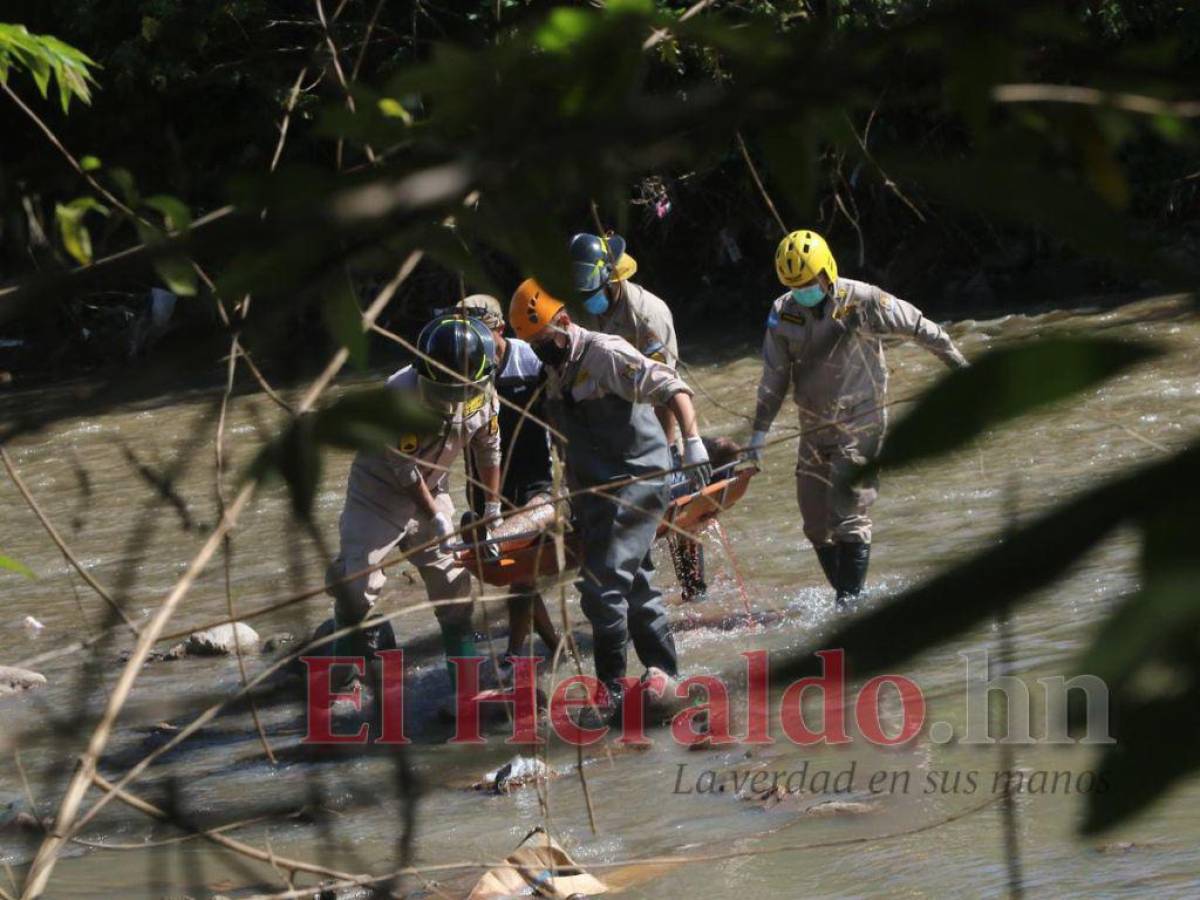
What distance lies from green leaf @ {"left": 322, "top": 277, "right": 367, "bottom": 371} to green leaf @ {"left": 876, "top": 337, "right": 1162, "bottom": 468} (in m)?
0.32

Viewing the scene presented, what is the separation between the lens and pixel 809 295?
8086mm

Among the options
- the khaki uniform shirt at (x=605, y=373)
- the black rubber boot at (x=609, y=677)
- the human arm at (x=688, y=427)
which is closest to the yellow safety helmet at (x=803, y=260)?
the human arm at (x=688, y=427)

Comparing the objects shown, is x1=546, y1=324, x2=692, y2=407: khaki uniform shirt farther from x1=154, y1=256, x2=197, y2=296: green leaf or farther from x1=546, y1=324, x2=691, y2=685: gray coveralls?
x1=154, y1=256, x2=197, y2=296: green leaf

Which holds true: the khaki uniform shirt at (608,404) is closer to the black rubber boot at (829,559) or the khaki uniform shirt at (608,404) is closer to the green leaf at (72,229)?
the black rubber boot at (829,559)

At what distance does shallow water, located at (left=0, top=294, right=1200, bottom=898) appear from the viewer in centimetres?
85

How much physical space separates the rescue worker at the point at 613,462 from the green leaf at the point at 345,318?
5869 mm

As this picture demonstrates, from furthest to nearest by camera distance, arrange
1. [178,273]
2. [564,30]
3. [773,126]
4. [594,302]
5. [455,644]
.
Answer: [455,644]
[594,302]
[178,273]
[564,30]
[773,126]

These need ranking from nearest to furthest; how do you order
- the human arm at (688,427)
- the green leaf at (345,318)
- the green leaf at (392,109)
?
the green leaf at (345,318)
the green leaf at (392,109)
the human arm at (688,427)

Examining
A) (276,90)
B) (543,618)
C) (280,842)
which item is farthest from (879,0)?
(543,618)

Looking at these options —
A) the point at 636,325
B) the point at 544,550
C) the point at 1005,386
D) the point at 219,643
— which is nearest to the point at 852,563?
the point at 636,325

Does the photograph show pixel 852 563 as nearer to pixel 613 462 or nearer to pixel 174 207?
pixel 613 462

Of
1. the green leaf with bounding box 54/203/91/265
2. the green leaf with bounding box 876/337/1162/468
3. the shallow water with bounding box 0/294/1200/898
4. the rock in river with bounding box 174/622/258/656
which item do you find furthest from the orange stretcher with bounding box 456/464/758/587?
the green leaf with bounding box 876/337/1162/468

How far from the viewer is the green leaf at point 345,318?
3.14ft

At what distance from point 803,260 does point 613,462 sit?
1368 mm
